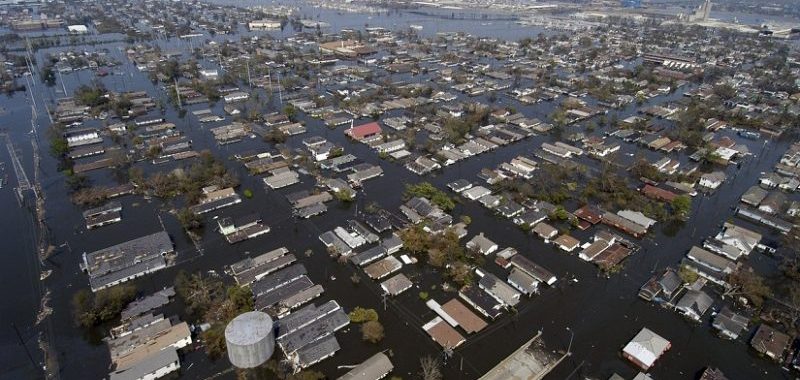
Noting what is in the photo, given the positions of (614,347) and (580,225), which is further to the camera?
(580,225)

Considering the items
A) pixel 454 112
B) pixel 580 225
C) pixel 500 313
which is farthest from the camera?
pixel 454 112

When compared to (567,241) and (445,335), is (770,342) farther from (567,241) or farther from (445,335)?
(445,335)

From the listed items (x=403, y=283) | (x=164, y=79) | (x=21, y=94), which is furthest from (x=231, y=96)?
(x=403, y=283)

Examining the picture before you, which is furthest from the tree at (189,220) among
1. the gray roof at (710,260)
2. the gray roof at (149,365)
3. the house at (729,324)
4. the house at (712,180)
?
the house at (712,180)

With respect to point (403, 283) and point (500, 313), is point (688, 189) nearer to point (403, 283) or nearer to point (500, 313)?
point (500, 313)

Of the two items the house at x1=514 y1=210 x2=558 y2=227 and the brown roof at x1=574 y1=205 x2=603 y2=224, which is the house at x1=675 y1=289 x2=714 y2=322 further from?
the house at x1=514 y1=210 x2=558 y2=227

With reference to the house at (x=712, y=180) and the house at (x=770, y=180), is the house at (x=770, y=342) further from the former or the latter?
the house at (x=770, y=180)

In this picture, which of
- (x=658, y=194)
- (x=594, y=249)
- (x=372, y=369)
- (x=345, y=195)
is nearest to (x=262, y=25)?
(x=345, y=195)
